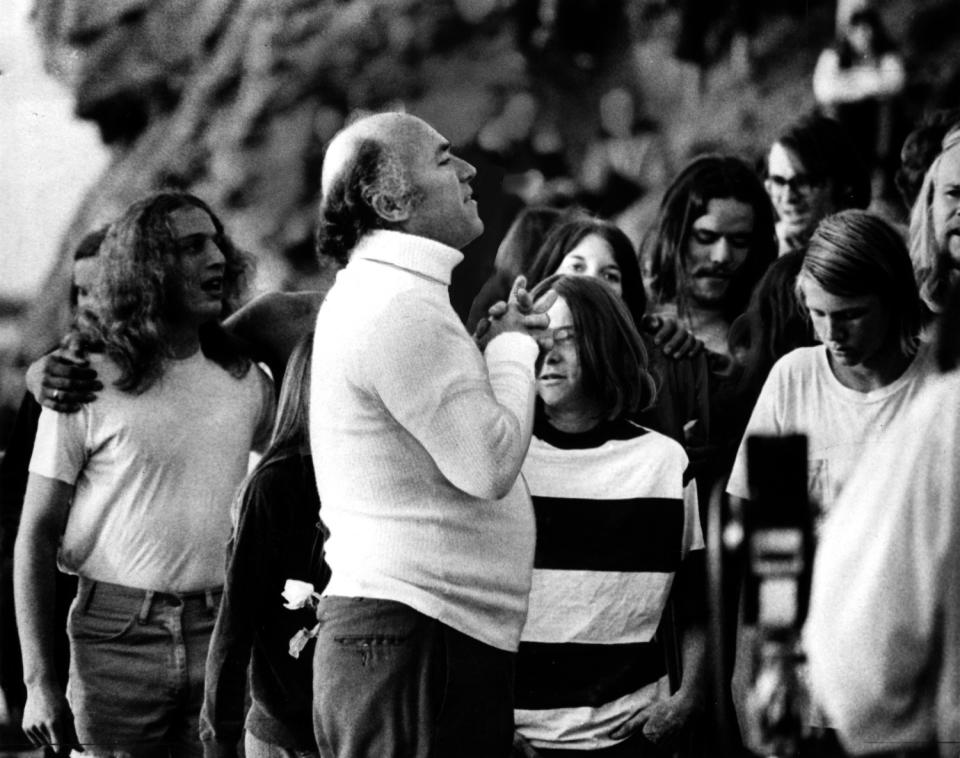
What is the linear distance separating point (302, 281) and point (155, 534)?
0.65 metres

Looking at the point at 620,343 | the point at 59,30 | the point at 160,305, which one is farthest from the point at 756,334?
the point at 59,30

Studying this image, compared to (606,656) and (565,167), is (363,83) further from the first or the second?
(606,656)

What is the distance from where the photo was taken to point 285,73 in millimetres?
3307

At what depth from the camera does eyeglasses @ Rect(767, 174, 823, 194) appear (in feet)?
10.2

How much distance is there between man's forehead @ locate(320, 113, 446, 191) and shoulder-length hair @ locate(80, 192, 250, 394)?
732mm

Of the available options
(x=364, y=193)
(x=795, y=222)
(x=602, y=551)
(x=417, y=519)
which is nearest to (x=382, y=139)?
(x=364, y=193)

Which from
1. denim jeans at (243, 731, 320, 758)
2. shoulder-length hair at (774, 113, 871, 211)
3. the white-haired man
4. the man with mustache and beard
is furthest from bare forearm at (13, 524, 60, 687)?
shoulder-length hair at (774, 113, 871, 211)

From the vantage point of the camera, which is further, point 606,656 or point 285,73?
point 285,73

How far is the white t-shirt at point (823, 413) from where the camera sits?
2.86 meters

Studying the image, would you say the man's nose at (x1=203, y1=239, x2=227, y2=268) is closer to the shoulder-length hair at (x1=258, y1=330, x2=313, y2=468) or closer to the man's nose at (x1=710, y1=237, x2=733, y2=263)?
the shoulder-length hair at (x1=258, y1=330, x2=313, y2=468)

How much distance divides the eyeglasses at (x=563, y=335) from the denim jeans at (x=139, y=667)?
842 mm

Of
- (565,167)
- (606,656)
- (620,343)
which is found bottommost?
(606,656)

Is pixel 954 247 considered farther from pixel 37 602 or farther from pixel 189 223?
pixel 37 602

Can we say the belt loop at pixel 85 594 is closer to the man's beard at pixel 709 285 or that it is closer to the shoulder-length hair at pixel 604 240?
the shoulder-length hair at pixel 604 240
